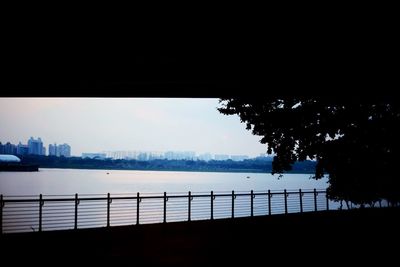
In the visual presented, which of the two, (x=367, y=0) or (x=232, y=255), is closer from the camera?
(x=367, y=0)

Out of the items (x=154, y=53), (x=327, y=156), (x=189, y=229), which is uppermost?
(x=154, y=53)

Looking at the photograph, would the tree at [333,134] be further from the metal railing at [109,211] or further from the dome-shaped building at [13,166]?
the dome-shaped building at [13,166]

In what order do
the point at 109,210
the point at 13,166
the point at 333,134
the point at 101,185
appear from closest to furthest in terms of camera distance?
the point at 109,210
the point at 333,134
the point at 101,185
the point at 13,166

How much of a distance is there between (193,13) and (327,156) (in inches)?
417

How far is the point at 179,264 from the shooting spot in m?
6.63

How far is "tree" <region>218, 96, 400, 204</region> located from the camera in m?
11.2

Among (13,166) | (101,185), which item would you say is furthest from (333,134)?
(13,166)

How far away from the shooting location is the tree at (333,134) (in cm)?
1125

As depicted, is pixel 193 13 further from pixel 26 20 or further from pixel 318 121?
pixel 318 121

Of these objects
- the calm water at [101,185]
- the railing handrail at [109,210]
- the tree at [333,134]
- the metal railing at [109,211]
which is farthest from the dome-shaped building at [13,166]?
the tree at [333,134]

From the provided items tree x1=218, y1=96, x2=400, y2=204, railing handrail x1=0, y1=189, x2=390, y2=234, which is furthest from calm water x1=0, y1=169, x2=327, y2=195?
tree x1=218, y1=96, x2=400, y2=204

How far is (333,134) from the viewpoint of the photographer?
12078mm

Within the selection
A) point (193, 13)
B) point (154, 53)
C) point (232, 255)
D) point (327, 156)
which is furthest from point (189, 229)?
point (193, 13)

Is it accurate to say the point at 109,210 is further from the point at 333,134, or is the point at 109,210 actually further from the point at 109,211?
the point at 333,134
